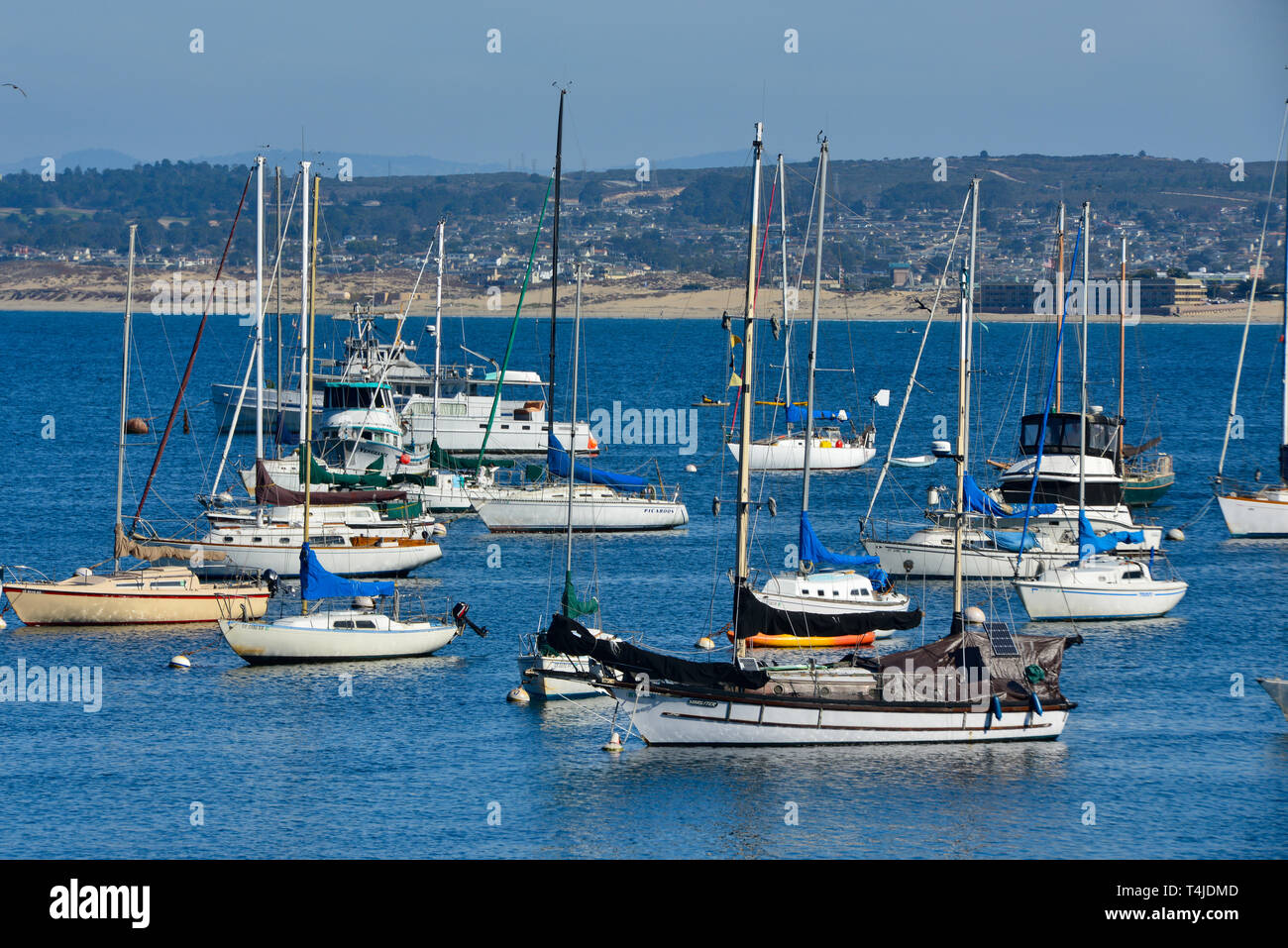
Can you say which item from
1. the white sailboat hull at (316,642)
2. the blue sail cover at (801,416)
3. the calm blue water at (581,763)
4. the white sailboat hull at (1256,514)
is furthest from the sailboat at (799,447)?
the white sailboat hull at (316,642)

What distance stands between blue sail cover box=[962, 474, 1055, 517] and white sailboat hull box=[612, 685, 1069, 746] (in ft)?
71.7

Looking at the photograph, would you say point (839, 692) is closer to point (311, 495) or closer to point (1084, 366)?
point (1084, 366)

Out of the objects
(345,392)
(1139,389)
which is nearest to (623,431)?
(345,392)

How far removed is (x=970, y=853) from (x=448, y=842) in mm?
9582

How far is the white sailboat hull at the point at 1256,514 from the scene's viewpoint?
66688 mm

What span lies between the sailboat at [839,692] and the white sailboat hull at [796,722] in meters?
0.02

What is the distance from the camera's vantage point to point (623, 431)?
378ft

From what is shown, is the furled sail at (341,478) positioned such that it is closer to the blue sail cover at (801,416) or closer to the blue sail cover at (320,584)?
the blue sail cover at (320,584)

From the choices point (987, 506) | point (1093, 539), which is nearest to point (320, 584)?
point (987, 506)

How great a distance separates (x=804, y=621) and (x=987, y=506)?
18801mm

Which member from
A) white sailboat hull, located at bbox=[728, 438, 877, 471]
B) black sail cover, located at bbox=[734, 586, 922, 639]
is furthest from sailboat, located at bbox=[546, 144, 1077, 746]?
white sailboat hull, located at bbox=[728, 438, 877, 471]

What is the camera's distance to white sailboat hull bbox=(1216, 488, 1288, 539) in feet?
219

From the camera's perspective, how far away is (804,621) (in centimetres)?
4212
